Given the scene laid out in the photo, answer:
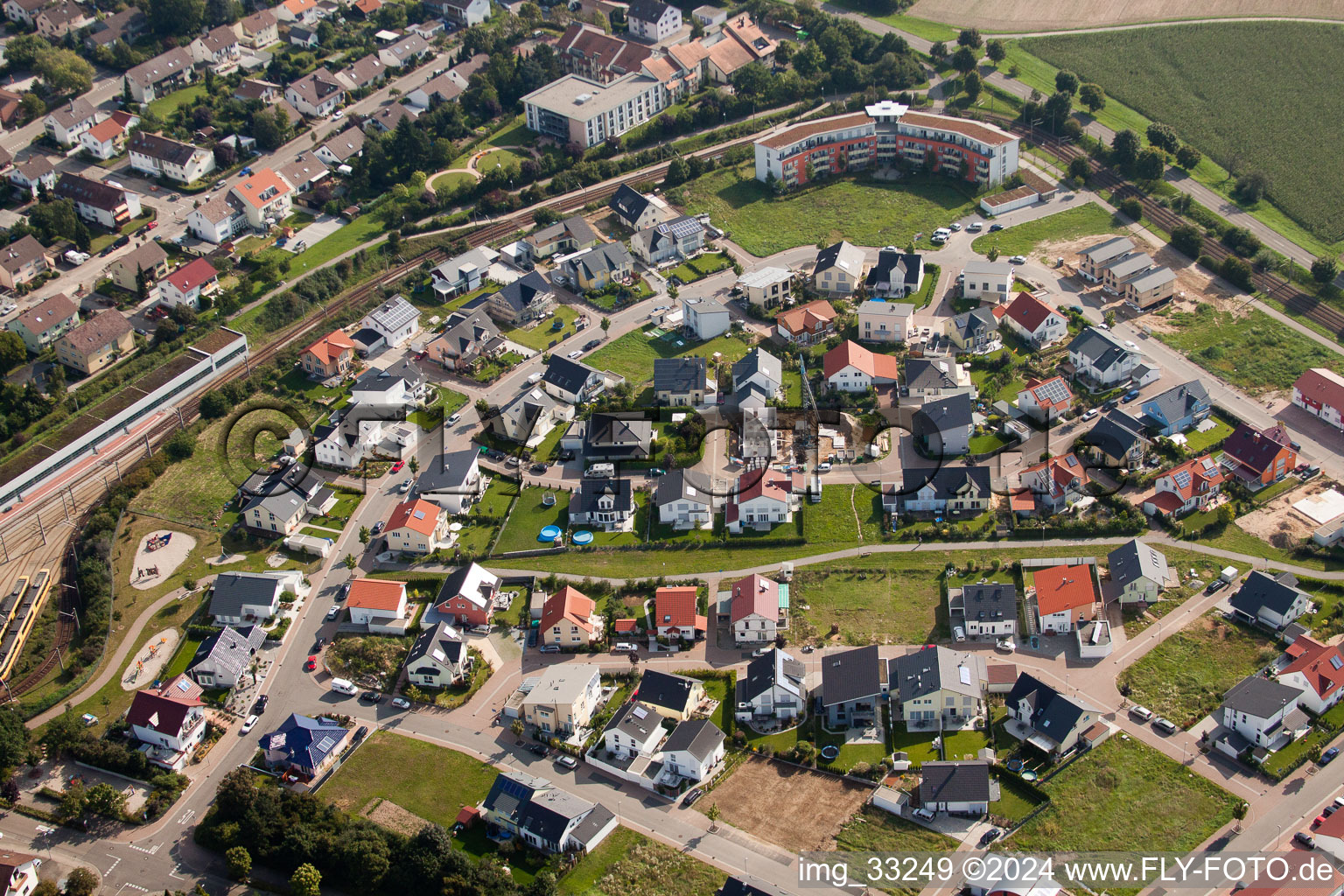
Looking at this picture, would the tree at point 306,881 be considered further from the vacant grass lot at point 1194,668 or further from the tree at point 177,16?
the tree at point 177,16

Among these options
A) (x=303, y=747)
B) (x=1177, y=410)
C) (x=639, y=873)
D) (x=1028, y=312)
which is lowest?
(x=303, y=747)

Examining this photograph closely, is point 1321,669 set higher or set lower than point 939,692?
higher

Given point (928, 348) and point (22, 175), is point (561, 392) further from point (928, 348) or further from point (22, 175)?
point (22, 175)

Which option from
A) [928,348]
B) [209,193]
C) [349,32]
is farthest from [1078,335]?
[349,32]

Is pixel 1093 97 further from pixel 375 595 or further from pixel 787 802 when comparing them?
pixel 375 595

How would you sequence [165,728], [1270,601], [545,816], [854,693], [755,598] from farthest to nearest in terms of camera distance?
1. [755,598]
2. [1270,601]
3. [165,728]
4. [854,693]
5. [545,816]

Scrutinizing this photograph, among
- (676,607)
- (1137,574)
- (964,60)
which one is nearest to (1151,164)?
(964,60)
